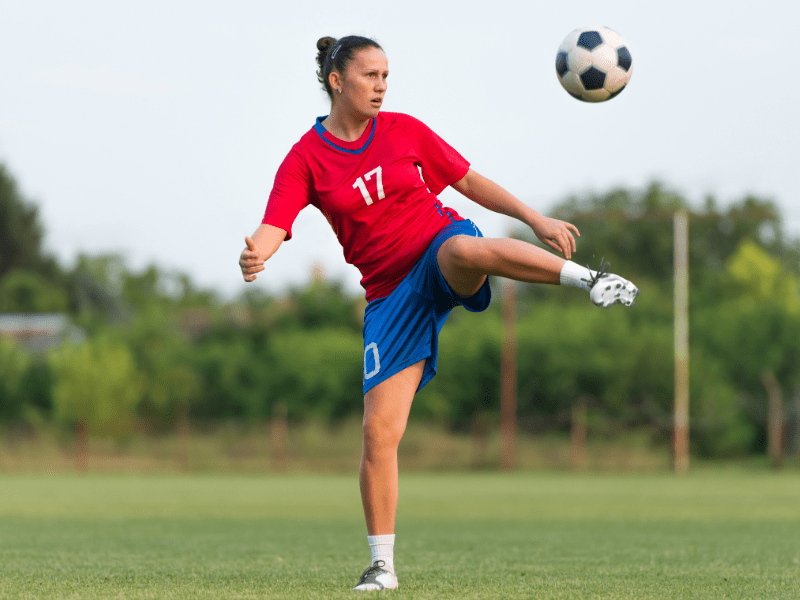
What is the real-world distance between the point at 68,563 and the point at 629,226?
2032 inches

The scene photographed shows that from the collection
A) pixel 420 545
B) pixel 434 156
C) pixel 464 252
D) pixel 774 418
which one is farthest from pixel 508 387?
pixel 464 252

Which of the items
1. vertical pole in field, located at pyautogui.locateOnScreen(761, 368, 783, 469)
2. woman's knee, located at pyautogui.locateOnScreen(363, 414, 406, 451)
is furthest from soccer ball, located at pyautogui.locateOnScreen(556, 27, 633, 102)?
vertical pole in field, located at pyautogui.locateOnScreen(761, 368, 783, 469)

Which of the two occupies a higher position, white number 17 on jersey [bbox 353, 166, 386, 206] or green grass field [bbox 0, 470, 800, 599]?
white number 17 on jersey [bbox 353, 166, 386, 206]

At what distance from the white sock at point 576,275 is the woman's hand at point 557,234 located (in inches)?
5.7

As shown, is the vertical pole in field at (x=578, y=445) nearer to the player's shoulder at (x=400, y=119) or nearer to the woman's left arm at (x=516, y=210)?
the woman's left arm at (x=516, y=210)

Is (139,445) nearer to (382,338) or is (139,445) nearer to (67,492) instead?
(67,492)

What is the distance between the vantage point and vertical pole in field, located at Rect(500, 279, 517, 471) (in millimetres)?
29766

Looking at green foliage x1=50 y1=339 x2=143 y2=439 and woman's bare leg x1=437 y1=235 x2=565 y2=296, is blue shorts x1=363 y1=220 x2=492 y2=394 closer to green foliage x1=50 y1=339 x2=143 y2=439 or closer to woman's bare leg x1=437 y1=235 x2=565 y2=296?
woman's bare leg x1=437 y1=235 x2=565 y2=296

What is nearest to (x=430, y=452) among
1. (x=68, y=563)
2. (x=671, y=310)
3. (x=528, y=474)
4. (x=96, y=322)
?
(x=528, y=474)

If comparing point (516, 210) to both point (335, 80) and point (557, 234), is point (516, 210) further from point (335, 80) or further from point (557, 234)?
point (335, 80)

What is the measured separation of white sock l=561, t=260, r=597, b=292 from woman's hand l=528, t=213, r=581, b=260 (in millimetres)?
146

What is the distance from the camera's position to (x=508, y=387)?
104 feet

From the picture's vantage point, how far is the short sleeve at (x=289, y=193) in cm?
458

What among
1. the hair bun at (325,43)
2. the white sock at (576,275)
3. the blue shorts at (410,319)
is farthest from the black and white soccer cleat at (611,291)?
the hair bun at (325,43)
